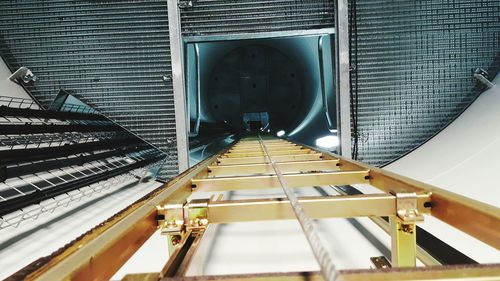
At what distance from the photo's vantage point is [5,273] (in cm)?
120

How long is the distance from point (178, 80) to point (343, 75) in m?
1.42

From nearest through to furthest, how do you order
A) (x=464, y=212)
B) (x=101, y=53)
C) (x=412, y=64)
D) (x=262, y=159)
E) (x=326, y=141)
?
(x=464, y=212) < (x=262, y=159) < (x=412, y=64) < (x=101, y=53) < (x=326, y=141)

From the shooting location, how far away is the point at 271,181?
4.34ft

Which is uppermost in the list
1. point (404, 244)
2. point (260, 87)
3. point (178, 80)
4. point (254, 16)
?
point (254, 16)

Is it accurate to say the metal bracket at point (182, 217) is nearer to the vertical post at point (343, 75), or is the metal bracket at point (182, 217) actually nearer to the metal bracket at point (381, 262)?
the metal bracket at point (381, 262)

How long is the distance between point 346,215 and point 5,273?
4.11ft

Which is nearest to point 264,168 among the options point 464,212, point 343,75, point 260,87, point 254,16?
point 464,212

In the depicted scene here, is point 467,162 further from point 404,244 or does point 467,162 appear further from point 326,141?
point 326,141

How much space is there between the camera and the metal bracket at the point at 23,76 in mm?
2737

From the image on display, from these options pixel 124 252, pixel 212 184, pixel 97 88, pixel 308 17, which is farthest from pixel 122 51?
pixel 124 252

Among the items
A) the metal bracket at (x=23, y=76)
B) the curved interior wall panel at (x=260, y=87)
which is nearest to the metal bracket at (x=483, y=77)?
the curved interior wall panel at (x=260, y=87)

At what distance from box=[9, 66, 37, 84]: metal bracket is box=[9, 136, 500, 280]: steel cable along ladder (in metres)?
2.18

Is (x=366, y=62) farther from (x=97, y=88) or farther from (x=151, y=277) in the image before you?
(x=151, y=277)

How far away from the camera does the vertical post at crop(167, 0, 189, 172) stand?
8.96ft
